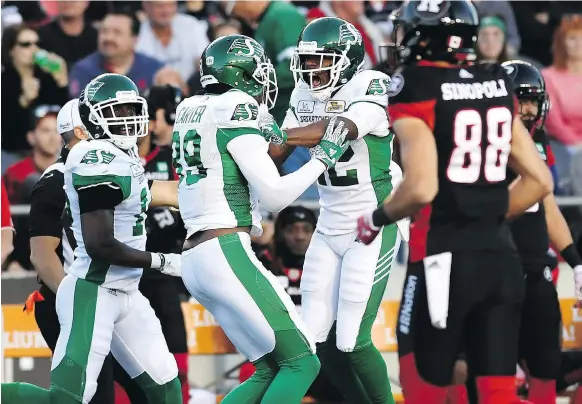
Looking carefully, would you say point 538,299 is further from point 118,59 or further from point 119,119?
point 118,59

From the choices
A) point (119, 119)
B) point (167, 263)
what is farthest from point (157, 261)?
point (119, 119)

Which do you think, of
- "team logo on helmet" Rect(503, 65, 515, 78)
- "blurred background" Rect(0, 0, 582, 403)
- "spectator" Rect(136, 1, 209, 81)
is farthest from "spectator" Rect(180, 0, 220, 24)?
"team logo on helmet" Rect(503, 65, 515, 78)

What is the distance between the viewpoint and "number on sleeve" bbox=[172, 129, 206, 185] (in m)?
5.62

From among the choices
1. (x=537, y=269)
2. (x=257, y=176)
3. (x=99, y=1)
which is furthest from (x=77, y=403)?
(x=99, y=1)

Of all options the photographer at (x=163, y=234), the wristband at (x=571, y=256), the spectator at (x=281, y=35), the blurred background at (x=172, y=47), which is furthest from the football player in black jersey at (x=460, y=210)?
the spectator at (x=281, y=35)

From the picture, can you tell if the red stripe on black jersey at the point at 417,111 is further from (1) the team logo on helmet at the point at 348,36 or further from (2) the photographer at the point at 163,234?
(2) the photographer at the point at 163,234

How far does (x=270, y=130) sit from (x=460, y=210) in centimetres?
91

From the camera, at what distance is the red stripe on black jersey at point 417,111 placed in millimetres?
5223

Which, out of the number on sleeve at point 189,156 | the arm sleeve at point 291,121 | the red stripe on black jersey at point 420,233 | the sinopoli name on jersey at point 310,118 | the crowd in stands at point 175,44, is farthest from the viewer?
the crowd in stands at point 175,44

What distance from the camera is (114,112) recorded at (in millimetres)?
6168

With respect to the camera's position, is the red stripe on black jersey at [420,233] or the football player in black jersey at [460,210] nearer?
the football player in black jersey at [460,210]

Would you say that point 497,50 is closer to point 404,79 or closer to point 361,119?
point 361,119

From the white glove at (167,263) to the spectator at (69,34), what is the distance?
172 inches

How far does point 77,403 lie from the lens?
19.6 ft
